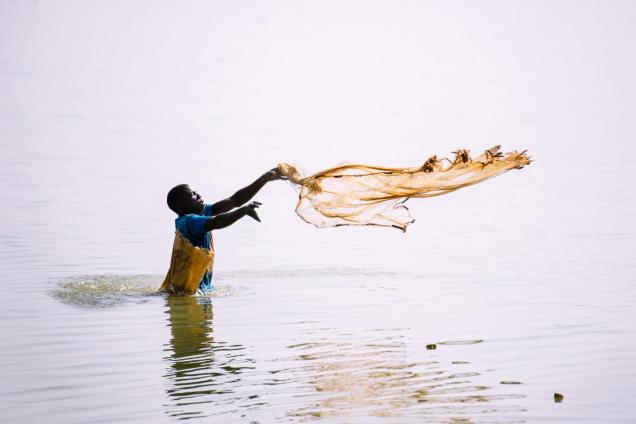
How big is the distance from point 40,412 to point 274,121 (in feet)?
72.6

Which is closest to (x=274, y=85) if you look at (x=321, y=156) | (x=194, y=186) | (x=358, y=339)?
(x=321, y=156)

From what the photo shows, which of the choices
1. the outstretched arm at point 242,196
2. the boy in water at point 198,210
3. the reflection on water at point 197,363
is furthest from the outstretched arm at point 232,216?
the reflection on water at point 197,363

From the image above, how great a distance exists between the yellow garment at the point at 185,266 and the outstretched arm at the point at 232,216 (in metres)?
0.39

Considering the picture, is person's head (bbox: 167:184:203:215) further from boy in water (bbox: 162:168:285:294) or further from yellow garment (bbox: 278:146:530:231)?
yellow garment (bbox: 278:146:530:231)

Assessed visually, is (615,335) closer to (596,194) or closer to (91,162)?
(596,194)

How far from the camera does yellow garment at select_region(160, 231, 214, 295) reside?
35.1 feet

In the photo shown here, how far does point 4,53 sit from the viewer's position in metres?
38.7

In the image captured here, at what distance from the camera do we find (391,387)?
25.3 feet

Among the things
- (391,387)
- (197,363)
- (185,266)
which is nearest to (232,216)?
(185,266)

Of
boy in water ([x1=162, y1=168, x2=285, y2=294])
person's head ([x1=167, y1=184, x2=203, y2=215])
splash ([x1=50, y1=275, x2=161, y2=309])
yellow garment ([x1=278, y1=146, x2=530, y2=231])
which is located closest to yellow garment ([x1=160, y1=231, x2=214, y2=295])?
boy in water ([x1=162, y1=168, x2=285, y2=294])

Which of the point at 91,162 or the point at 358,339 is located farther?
the point at 91,162

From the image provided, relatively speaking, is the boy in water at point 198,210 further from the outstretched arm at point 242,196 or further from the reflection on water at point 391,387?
the reflection on water at point 391,387

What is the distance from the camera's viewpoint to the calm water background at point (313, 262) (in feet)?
25.5

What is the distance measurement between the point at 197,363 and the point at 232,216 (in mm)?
1676
